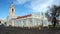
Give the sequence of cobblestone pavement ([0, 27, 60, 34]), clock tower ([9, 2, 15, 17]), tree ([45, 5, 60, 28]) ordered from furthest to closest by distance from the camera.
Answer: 1. clock tower ([9, 2, 15, 17])
2. tree ([45, 5, 60, 28])
3. cobblestone pavement ([0, 27, 60, 34])

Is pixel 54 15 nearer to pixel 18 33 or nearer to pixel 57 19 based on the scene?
pixel 57 19

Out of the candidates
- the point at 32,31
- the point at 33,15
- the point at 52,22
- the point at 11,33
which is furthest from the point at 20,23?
the point at 11,33

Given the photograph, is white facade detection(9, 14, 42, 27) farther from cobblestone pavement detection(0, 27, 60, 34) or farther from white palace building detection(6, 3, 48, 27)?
cobblestone pavement detection(0, 27, 60, 34)

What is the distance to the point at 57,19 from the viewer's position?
158 ft

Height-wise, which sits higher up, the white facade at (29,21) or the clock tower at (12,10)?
the clock tower at (12,10)

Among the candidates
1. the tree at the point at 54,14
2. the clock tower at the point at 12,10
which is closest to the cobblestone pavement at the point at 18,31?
the tree at the point at 54,14

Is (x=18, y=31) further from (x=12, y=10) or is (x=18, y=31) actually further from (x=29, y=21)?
(x=12, y=10)

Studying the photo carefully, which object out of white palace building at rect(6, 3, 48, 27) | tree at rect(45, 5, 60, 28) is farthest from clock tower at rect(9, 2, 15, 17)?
tree at rect(45, 5, 60, 28)

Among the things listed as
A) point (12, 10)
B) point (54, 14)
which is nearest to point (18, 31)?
point (54, 14)

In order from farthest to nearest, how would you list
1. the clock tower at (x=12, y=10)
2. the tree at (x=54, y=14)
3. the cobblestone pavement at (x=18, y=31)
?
the clock tower at (x=12, y=10)
the tree at (x=54, y=14)
the cobblestone pavement at (x=18, y=31)

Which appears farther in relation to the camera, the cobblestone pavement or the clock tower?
the clock tower

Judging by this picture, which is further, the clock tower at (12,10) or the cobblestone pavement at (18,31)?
the clock tower at (12,10)

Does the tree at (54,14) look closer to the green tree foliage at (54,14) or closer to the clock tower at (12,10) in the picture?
the green tree foliage at (54,14)

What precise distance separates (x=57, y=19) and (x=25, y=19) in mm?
15707
